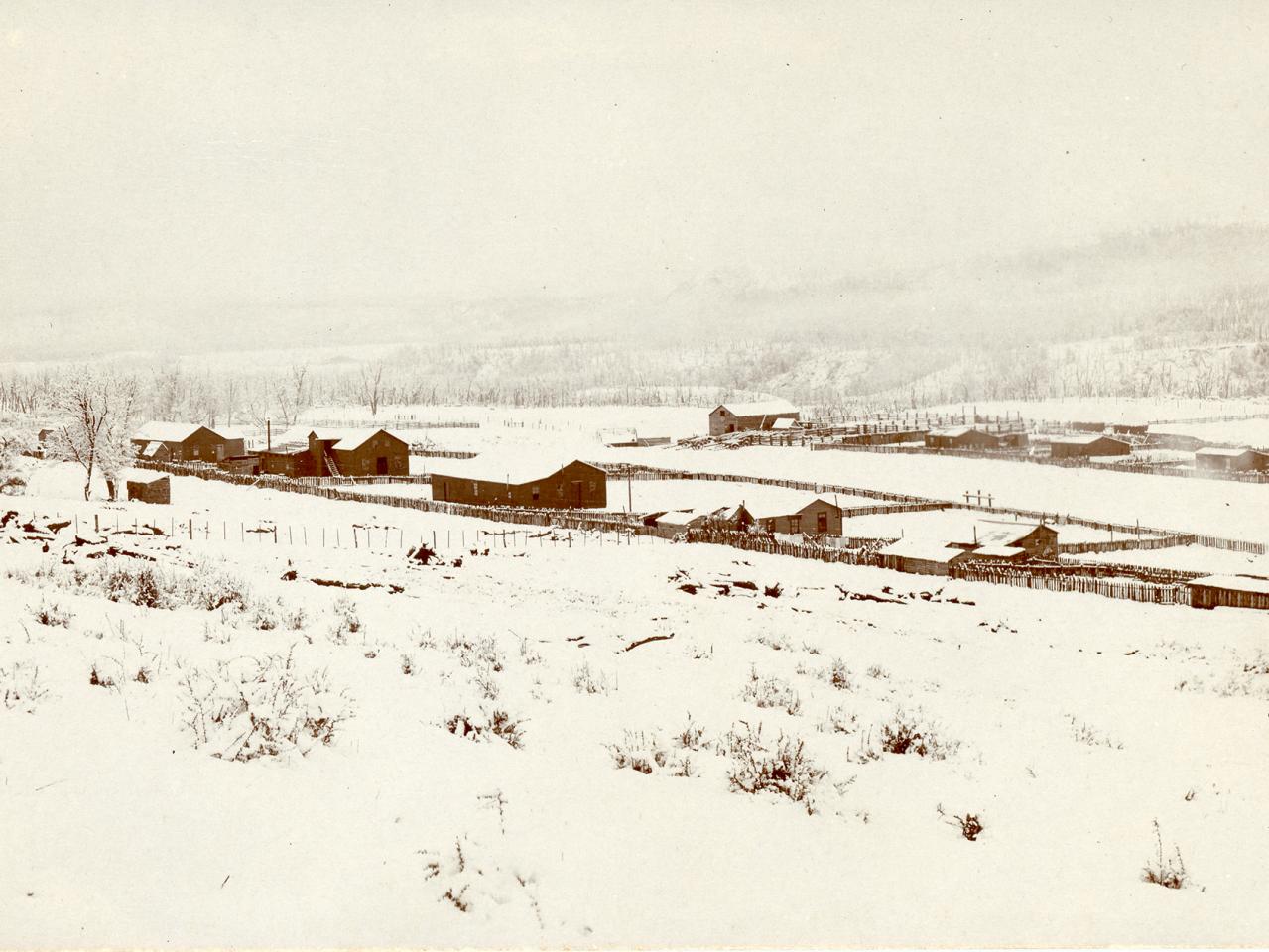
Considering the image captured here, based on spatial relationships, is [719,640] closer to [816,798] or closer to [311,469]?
[816,798]

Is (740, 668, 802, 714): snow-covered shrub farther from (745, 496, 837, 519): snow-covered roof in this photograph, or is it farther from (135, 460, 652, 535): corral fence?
(745, 496, 837, 519): snow-covered roof

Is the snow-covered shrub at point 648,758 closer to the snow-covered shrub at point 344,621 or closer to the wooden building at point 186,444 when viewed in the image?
the snow-covered shrub at point 344,621

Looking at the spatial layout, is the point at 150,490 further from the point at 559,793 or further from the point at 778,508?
the point at 559,793

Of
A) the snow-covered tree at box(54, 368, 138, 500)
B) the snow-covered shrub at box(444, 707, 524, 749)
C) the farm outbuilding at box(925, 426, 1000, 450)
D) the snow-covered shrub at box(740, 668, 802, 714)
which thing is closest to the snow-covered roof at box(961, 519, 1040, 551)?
the snow-covered shrub at box(740, 668, 802, 714)

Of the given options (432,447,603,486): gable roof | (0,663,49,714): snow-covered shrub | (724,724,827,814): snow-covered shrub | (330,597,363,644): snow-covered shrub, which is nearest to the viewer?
(0,663,49,714): snow-covered shrub

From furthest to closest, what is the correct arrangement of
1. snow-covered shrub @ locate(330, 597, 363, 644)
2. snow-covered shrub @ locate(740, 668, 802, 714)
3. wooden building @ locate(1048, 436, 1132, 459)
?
wooden building @ locate(1048, 436, 1132, 459) < snow-covered shrub @ locate(330, 597, 363, 644) < snow-covered shrub @ locate(740, 668, 802, 714)

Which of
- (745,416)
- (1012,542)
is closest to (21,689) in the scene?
(1012,542)

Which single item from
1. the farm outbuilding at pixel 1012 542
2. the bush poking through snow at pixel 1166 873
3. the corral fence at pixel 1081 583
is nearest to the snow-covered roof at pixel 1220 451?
the farm outbuilding at pixel 1012 542
